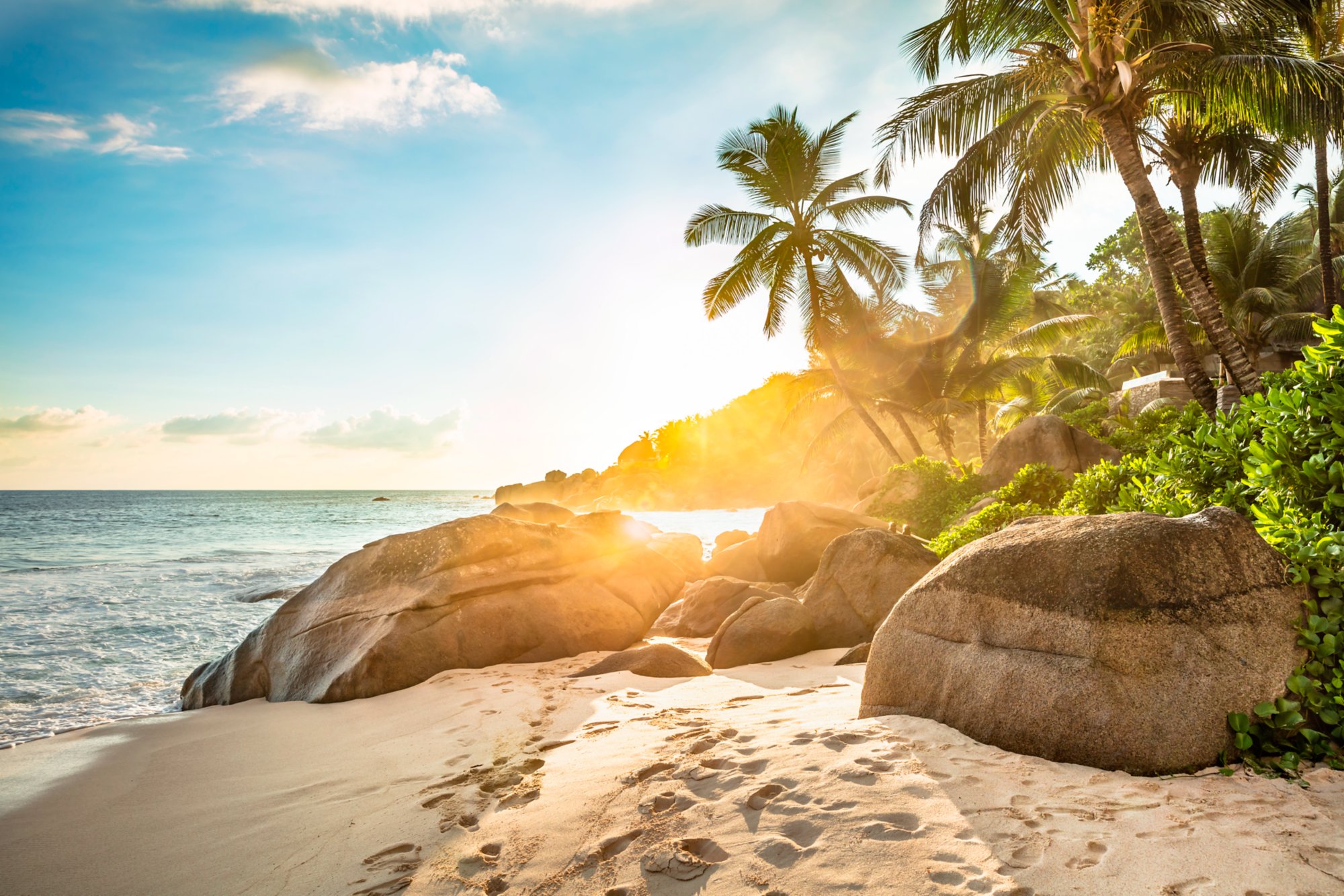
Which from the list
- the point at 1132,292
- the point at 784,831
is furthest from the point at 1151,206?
the point at 1132,292

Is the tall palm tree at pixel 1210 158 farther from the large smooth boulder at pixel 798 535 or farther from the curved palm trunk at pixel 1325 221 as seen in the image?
the large smooth boulder at pixel 798 535

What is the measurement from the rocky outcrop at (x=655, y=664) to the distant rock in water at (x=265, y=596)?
903 centimetres

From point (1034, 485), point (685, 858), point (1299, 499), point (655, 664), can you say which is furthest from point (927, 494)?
point (685, 858)

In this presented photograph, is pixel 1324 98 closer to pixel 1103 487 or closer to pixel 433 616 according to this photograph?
pixel 1103 487

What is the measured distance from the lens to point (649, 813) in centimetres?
287

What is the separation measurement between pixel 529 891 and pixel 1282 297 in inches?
1094

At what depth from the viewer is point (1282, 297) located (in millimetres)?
20312

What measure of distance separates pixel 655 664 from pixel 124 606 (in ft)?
38.2

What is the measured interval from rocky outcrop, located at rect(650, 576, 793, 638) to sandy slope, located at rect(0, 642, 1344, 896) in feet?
12.1

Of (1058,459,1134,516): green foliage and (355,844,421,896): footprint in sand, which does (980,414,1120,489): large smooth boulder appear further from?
(355,844,421,896): footprint in sand

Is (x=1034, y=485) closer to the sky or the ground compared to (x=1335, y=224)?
closer to the ground

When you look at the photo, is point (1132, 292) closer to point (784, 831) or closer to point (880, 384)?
point (880, 384)

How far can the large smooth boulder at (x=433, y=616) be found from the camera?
247 inches

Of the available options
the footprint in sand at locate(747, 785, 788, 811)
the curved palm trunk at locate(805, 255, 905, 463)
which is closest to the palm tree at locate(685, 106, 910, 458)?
the curved palm trunk at locate(805, 255, 905, 463)
